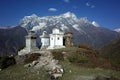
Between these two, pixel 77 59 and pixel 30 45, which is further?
pixel 30 45

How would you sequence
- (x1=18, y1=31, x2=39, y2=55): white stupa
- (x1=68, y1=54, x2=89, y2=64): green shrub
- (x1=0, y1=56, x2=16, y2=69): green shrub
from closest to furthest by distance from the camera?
(x1=68, y1=54, x2=89, y2=64): green shrub, (x1=0, y1=56, x2=16, y2=69): green shrub, (x1=18, y1=31, x2=39, y2=55): white stupa

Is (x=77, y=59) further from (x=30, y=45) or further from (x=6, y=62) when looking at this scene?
(x=6, y=62)

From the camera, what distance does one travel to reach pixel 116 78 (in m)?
40.7

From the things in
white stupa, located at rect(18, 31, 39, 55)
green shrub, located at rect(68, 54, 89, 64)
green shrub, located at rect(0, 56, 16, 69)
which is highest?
white stupa, located at rect(18, 31, 39, 55)

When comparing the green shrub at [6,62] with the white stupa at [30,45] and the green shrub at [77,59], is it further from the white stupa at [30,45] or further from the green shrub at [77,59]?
the green shrub at [77,59]

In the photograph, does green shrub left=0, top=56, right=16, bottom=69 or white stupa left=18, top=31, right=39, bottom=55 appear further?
white stupa left=18, top=31, right=39, bottom=55

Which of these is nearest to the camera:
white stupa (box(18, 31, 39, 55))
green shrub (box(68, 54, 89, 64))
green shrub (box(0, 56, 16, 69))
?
green shrub (box(68, 54, 89, 64))

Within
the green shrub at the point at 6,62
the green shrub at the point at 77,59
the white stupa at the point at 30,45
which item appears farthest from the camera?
the white stupa at the point at 30,45

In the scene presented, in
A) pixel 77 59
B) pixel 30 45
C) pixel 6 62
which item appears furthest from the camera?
pixel 30 45

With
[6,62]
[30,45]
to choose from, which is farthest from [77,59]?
[6,62]

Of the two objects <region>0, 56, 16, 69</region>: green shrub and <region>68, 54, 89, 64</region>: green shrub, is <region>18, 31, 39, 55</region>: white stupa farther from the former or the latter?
<region>68, 54, 89, 64</region>: green shrub

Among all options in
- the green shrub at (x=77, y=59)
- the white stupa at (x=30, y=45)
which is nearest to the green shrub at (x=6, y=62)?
the white stupa at (x=30, y=45)

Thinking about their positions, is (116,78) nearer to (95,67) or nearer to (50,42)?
(95,67)

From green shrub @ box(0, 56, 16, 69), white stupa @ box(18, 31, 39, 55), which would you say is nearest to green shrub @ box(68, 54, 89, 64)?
white stupa @ box(18, 31, 39, 55)
